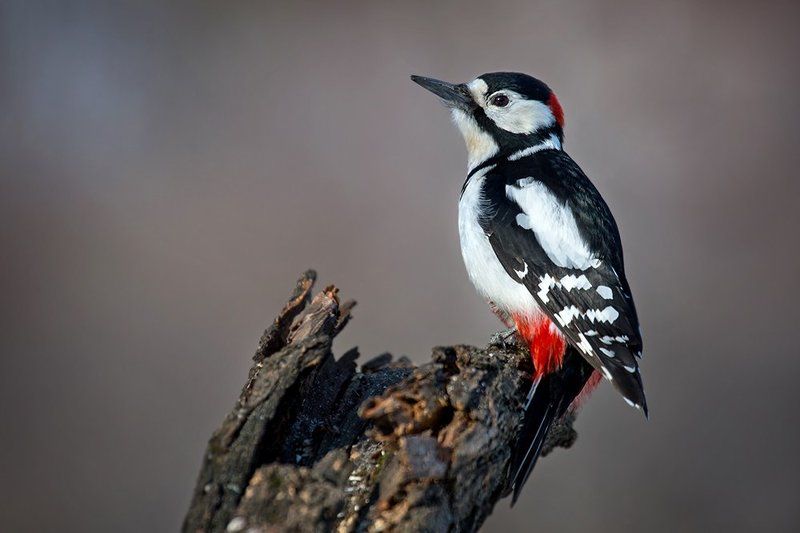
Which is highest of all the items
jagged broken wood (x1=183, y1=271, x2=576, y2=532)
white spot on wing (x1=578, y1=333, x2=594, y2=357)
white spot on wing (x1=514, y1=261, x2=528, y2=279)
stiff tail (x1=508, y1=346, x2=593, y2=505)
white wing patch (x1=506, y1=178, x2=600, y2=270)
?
white wing patch (x1=506, y1=178, x2=600, y2=270)

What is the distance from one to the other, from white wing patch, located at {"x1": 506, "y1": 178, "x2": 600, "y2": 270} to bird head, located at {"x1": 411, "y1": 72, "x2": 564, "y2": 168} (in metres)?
0.44

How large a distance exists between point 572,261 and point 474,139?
0.91 m

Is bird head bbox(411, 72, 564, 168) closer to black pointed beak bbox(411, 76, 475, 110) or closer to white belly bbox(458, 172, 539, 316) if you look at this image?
black pointed beak bbox(411, 76, 475, 110)

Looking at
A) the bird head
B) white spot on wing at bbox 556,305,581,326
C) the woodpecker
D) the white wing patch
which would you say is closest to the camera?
the woodpecker

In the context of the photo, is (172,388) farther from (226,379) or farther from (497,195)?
(497,195)

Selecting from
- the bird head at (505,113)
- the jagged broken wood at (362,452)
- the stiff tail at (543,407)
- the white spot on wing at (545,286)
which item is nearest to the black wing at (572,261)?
the white spot on wing at (545,286)

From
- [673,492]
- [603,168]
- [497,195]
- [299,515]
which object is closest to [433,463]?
[299,515]

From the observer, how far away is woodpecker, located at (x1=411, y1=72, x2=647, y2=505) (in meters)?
2.68

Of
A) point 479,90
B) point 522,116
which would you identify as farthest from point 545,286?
point 479,90

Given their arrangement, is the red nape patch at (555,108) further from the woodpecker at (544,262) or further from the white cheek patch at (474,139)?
the white cheek patch at (474,139)

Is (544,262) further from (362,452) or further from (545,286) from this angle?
(362,452)

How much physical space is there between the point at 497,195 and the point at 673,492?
2105 mm

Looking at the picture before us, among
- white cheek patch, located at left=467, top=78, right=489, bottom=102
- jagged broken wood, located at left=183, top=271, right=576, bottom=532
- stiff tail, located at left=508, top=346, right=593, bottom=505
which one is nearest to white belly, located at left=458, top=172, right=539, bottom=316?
stiff tail, located at left=508, top=346, right=593, bottom=505

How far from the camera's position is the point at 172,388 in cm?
476
